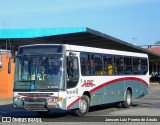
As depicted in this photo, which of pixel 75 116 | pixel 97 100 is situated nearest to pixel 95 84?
pixel 97 100

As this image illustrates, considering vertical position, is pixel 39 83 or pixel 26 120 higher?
pixel 39 83

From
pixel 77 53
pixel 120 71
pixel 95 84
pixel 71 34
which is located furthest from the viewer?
pixel 71 34

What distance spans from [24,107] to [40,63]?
1.70 m

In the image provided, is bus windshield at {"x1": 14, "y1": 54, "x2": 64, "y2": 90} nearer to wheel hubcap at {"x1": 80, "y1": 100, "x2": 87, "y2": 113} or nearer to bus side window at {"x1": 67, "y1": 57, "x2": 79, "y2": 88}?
bus side window at {"x1": 67, "y1": 57, "x2": 79, "y2": 88}

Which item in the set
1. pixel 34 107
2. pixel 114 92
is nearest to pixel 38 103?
pixel 34 107

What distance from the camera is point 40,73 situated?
14000mm

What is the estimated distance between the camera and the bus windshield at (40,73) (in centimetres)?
1380

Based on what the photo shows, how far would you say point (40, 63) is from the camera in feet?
46.5

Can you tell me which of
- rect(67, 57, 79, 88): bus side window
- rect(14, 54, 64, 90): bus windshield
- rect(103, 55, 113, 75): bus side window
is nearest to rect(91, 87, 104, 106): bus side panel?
rect(103, 55, 113, 75): bus side window

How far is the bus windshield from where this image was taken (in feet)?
45.3

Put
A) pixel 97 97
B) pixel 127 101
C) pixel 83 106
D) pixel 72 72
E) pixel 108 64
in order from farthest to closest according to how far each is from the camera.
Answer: pixel 127 101 < pixel 108 64 < pixel 97 97 < pixel 83 106 < pixel 72 72

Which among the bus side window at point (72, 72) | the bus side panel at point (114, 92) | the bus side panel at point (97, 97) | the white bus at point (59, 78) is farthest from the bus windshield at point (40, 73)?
the bus side panel at point (114, 92)

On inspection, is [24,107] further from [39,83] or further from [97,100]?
[97,100]

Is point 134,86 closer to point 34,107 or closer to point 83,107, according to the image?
point 83,107
